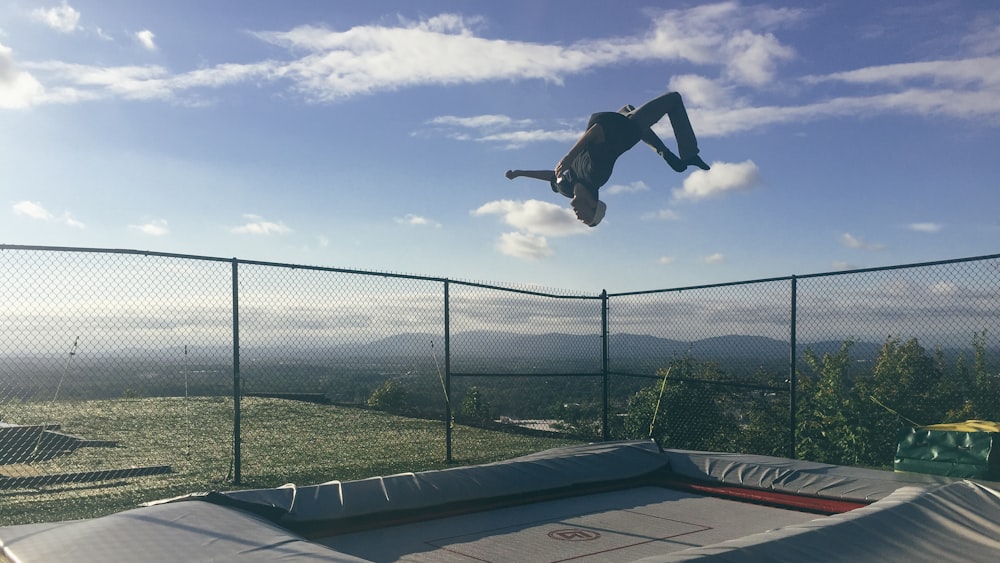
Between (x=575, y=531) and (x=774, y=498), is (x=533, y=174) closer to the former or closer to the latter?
(x=575, y=531)

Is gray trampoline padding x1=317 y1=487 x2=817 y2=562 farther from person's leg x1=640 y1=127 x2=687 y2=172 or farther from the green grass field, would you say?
person's leg x1=640 y1=127 x2=687 y2=172

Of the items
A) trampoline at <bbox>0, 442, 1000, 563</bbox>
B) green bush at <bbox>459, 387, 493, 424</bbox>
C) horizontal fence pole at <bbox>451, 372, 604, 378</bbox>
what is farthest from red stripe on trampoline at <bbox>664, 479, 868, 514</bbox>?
green bush at <bbox>459, 387, 493, 424</bbox>

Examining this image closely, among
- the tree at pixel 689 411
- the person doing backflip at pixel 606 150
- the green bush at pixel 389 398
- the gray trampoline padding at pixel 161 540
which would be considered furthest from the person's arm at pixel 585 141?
the green bush at pixel 389 398

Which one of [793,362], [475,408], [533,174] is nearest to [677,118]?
[533,174]

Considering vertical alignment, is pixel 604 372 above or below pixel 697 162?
below

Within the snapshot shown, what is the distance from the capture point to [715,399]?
7.39 metres

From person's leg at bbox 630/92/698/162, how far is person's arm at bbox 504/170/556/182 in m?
0.56

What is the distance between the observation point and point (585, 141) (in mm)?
3732

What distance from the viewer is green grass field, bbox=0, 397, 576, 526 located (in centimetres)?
468

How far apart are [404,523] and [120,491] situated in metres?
2.15

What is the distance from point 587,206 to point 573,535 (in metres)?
1.70

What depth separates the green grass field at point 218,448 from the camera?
184 inches

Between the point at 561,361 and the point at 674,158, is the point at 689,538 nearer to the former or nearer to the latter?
the point at 674,158

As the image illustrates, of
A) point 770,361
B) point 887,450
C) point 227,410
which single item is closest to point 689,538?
point 770,361
